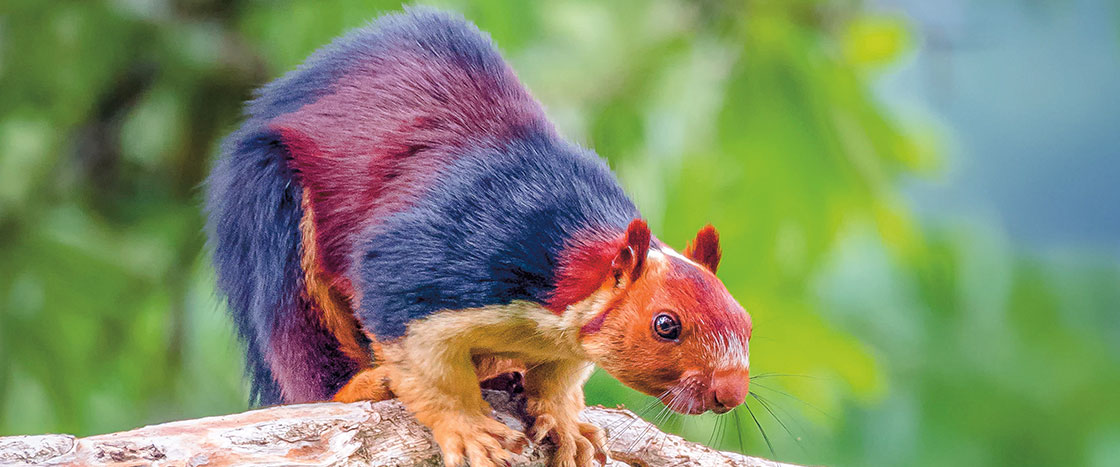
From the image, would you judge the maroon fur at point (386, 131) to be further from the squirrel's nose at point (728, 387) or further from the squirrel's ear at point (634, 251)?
the squirrel's nose at point (728, 387)

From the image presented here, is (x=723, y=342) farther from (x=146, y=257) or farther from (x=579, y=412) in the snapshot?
(x=146, y=257)

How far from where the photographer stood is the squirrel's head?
1297 millimetres

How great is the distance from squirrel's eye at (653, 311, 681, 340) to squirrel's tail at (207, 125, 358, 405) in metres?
0.50

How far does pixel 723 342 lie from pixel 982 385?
279 cm

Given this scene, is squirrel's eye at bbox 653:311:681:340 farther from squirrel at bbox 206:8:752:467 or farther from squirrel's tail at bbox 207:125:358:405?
squirrel's tail at bbox 207:125:358:405

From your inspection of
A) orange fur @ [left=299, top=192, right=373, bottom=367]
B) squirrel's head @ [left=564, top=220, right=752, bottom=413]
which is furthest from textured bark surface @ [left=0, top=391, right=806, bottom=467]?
squirrel's head @ [left=564, top=220, right=752, bottom=413]

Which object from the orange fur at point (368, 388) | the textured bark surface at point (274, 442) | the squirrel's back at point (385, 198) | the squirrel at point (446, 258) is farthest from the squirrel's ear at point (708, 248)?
the orange fur at point (368, 388)

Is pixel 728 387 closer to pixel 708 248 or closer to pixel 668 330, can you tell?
pixel 668 330

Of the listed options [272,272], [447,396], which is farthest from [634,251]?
[272,272]

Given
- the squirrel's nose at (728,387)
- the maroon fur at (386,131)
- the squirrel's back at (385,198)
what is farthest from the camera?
the maroon fur at (386,131)

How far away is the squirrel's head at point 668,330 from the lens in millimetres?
1297

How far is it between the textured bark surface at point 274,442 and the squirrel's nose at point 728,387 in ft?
1.14

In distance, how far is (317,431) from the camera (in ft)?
4.62

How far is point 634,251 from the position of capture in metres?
1.33
